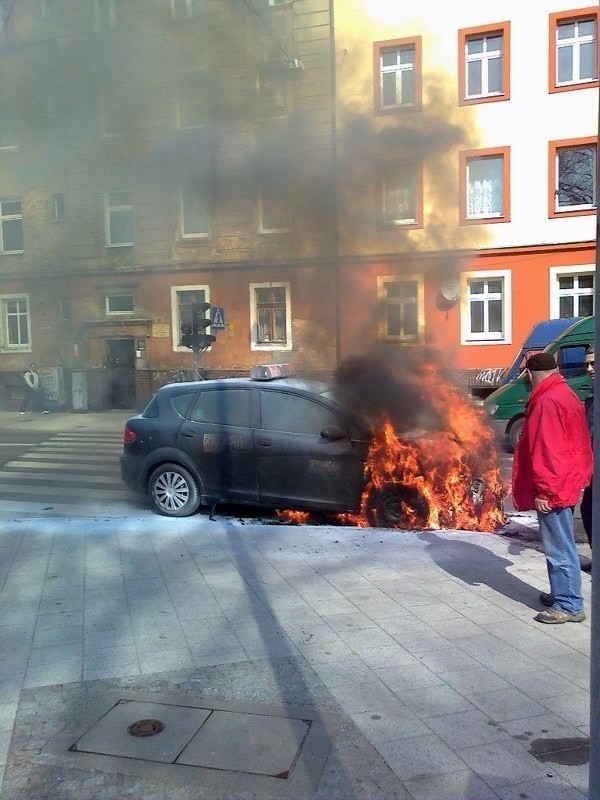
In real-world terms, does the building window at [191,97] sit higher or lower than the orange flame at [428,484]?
higher

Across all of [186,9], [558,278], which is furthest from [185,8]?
[558,278]

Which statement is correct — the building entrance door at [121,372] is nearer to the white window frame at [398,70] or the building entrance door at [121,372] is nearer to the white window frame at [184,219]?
the white window frame at [184,219]

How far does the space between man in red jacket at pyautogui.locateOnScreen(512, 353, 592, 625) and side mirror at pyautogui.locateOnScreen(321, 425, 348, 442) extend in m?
2.03

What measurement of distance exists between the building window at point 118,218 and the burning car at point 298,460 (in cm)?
198

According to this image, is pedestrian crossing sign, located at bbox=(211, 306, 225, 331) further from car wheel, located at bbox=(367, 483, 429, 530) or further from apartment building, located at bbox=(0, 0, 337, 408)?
car wheel, located at bbox=(367, 483, 429, 530)

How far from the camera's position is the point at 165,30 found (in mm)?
5668

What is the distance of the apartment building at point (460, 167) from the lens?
701cm

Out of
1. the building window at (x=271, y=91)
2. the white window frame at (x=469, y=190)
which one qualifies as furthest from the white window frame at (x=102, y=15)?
the white window frame at (x=469, y=190)

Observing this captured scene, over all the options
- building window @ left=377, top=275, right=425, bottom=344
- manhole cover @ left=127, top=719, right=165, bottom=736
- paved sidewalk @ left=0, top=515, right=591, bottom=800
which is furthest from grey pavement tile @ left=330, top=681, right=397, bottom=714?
building window @ left=377, top=275, right=425, bottom=344

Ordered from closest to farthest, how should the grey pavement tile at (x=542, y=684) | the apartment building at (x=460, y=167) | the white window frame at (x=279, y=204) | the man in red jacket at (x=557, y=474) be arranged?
1. the grey pavement tile at (x=542, y=684)
2. the man in red jacket at (x=557, y=474)
3. the apartment building at (x=460, y=167)
4. the white window frame at (x=279, y=204)

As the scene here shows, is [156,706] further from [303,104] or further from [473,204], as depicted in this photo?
[473,204]

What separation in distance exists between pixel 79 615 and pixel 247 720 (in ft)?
4.71

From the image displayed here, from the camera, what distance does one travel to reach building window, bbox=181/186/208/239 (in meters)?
6.74

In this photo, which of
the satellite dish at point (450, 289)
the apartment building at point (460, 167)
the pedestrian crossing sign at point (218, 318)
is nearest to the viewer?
the apartment building at point (460, 167)
